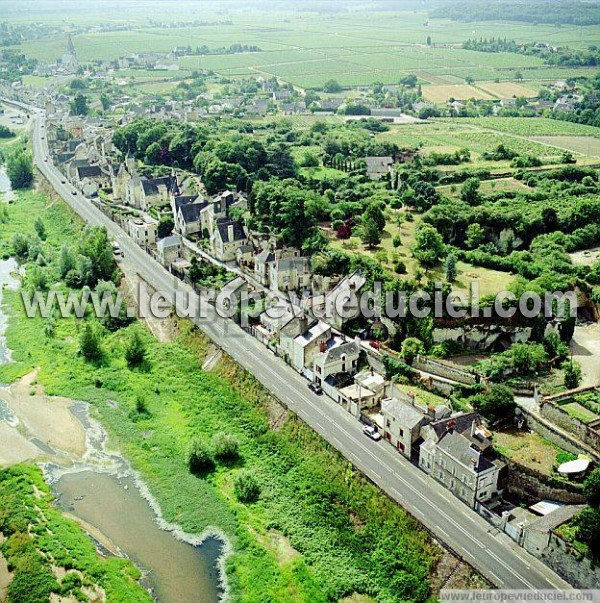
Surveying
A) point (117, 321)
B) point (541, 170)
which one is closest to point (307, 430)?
point (117, 321)

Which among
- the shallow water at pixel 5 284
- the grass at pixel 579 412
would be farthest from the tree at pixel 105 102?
the grass at pixel 579 412

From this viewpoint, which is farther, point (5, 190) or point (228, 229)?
point (5, 190)

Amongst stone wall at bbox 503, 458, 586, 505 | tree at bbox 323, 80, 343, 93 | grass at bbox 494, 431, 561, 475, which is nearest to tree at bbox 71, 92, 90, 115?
tree at bbox 323, 80, 343, 93

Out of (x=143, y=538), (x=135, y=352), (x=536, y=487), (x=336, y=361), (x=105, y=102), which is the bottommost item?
(x=143, y=538)

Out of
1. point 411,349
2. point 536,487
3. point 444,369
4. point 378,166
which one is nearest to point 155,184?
point 378,166

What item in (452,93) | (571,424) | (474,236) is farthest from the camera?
(452,93)

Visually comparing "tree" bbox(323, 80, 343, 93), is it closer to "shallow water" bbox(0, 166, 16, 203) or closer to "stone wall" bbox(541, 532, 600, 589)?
"shallow water" bbox(0, 166, 16, 203)

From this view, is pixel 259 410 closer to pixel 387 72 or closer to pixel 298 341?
pixel 298 341

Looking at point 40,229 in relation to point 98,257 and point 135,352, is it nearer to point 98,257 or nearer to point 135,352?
point 98,257
